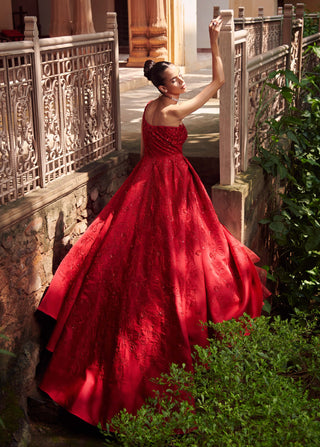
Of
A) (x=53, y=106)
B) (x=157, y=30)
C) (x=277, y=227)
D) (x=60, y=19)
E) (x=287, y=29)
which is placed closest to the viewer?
(x=53, y=106)

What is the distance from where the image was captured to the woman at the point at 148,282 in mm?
3393

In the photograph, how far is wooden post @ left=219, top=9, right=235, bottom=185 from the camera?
3863mm

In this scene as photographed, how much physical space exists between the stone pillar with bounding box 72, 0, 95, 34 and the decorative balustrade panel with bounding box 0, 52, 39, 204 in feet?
21.3

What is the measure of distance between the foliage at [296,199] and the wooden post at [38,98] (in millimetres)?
1841

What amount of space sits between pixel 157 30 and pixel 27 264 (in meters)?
9.57

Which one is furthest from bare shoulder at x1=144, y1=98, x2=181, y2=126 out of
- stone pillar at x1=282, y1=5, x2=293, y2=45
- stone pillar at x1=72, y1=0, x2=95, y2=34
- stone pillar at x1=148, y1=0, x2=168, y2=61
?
stone pillar at x1=148, y1=0, x2=168, y2=61

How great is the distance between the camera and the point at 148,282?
3541mm

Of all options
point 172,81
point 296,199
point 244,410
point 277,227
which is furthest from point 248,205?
point 244,410

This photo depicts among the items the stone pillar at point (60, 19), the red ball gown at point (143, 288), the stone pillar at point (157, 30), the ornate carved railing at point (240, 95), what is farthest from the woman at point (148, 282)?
the stone pillar at point (157, 30)

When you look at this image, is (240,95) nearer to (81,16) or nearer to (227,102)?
(227,102)

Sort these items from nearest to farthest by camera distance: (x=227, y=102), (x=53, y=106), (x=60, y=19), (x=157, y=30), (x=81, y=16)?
(x=53, y=106), (x=227, y=102), (x=81, y=16), (x=60, y=19), (x=157, y=30)

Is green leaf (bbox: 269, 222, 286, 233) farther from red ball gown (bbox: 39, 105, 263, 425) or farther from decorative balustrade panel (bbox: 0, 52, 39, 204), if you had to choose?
decorative balustrade panel (bbox: 0, 52, 39, 204)

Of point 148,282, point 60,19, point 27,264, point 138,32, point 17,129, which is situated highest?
point 60,19

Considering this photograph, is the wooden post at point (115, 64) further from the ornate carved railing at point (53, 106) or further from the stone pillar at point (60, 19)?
the stone pillar at point (60, 19)
